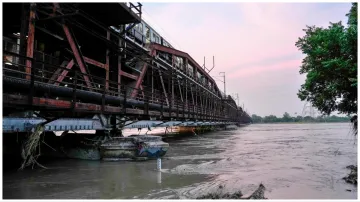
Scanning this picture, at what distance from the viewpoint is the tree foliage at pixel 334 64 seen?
8.10m

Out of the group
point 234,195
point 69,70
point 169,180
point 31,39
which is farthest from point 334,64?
point 31,39

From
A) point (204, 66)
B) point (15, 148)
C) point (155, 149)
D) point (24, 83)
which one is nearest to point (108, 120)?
point (155, 149)

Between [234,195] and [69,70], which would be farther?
[69,70]

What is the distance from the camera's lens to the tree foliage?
26.6 ft

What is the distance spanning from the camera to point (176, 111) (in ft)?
70.4

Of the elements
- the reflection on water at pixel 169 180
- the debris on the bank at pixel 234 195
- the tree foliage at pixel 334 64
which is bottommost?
the reflection on water at pixel 169 180

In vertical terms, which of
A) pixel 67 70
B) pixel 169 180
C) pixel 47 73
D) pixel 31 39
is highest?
pixel 31 39

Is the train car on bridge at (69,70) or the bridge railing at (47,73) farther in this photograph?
the train car on bridge at (69,70)

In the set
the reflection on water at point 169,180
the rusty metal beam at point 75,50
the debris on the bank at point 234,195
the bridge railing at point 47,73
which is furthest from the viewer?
the rusty metal beam at point 75,50

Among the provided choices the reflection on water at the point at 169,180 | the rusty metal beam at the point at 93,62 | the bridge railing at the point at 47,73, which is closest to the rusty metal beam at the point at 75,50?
the bridge railing at the point at 47,73

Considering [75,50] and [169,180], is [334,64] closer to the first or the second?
[169,180]

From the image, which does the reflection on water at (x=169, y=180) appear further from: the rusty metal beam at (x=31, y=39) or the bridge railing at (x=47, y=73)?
the rusty metal beam at (x=31, y=39)

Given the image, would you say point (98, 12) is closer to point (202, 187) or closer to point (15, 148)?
point (15, 148)

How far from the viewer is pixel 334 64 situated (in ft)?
29.3
